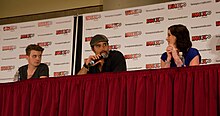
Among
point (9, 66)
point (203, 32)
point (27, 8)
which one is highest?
point (27, 8)

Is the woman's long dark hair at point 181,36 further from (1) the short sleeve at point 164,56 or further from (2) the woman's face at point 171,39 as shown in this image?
(1) the short sleeve at point 164,56

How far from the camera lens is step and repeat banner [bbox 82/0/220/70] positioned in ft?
13.5

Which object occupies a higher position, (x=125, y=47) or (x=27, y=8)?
(x=27, y=8)

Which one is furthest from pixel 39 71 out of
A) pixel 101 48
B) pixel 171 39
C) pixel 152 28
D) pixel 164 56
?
pixel 171 39

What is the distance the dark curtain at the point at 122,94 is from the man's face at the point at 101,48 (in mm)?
505

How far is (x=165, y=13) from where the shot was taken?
4.35m

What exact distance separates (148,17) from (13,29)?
1.56m

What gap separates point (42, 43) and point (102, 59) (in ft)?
3.23

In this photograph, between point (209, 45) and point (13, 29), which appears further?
point (13, 29)

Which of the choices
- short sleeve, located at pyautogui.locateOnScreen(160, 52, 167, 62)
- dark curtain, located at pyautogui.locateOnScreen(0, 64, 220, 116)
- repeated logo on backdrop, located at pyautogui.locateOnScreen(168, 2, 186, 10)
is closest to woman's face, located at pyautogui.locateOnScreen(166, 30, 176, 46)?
short sleeve, located at pyautogui.locateOnScreen(160, 52, 167, 62)

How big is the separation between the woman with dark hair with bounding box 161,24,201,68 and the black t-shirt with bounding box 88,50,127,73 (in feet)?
1.30

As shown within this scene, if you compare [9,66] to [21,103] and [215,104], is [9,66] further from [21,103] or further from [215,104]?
[215,104]

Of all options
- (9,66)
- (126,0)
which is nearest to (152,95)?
(126,0)

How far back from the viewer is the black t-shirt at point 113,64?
13.5ft
